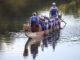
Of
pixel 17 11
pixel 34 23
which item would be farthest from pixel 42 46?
pixel 17 11

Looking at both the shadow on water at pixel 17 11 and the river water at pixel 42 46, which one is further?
the shadow on water at pixel 17 11

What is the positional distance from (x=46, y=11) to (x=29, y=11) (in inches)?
64.5

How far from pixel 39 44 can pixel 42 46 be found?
46 centimetres

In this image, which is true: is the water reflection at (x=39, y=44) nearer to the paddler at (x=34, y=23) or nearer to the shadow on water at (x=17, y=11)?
the paddler at (x=34, y=23)

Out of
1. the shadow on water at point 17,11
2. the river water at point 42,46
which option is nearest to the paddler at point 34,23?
the river water at point 42,46

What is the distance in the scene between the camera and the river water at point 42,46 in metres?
17.2

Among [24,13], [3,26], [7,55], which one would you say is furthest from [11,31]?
[24,13]

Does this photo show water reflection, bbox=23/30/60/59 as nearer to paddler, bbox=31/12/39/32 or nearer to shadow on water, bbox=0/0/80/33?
paddler, bbox=31/12/39/32

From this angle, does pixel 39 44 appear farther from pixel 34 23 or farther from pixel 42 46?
pixel 34 23

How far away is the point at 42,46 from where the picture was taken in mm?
19359

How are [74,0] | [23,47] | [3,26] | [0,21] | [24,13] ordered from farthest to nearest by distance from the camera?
[74,0] < [24,13] < [0,21] < [3,26] < [23,47]

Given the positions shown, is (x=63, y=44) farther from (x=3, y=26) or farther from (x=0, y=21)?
(x=0, y=21)

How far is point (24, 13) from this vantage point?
34875 mm

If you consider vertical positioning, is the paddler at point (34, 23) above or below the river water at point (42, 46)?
above
